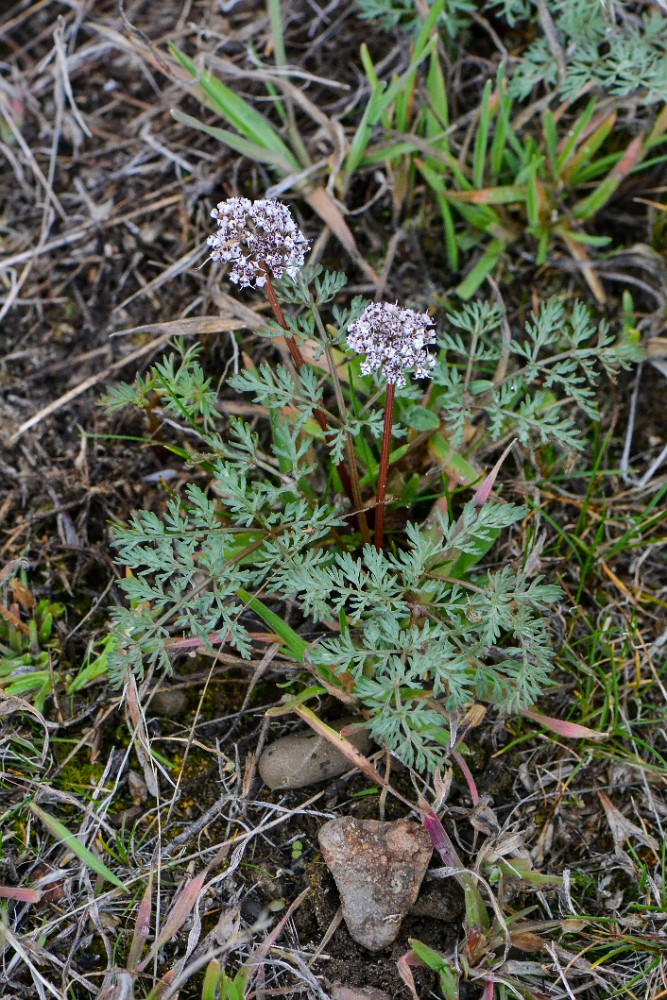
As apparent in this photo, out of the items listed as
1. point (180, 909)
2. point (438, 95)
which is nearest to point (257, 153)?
point (438, 95)

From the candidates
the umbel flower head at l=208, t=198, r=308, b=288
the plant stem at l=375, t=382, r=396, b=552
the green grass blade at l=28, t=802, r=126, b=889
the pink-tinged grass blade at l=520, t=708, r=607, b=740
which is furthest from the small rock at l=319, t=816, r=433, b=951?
the umbel flower head at l=208, t=198, r=308, b=288

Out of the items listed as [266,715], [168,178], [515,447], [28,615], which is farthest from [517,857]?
[168,178]

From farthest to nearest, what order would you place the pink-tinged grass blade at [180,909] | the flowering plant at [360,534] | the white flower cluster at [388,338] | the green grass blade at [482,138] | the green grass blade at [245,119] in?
the green grass blade at [245,119] → the green grass blade at [482,138] → the pink-tinged grass blade at [180,909] → the flowering plant at [360,534] → the white flower cluster at [388,338]

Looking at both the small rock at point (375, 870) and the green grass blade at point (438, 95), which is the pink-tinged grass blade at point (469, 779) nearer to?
the small rock at point (375, 870)

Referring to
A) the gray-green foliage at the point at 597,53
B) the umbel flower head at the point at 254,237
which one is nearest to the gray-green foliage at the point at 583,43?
the gray-green foliage at the point at 597,53

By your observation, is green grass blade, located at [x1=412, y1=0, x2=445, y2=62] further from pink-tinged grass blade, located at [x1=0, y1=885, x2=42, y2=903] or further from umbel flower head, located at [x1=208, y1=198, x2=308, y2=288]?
pink-tinged grass blade, located at [x1=0, y1=885, x2=42, y2=903]

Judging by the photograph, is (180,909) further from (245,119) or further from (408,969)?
(245,119)
